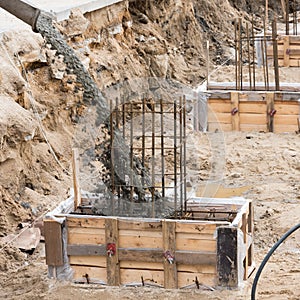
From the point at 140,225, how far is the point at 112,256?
0.46m

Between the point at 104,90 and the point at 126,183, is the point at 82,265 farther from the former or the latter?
the point at 104,90

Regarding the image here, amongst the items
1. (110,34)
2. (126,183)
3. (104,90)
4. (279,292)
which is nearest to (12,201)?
(126,183)

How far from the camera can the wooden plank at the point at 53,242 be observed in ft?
27.7

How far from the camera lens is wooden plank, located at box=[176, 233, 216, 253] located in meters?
8.15

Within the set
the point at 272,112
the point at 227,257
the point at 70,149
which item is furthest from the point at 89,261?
the point at 272,112

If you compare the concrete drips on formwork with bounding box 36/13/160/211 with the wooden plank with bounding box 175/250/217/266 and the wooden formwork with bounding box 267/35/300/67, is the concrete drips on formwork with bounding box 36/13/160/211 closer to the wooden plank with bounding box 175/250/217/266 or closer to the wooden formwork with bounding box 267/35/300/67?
the wooden plank with bounding box 175/250/217/266

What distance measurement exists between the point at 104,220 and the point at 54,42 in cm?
383

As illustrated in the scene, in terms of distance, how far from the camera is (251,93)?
14.5m

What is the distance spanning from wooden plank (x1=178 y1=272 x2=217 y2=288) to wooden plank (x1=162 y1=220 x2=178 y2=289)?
2.4 inches

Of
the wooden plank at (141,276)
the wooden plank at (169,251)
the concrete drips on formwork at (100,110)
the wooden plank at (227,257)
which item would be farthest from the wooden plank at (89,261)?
the wooden plank at (227,257)

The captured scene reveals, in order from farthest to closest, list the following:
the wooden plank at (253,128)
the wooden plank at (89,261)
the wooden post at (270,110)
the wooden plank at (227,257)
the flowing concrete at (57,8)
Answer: the wooden plank at (253,128), the wooden post at (270,110), the flowing concrete at (57,8), the wooden plank at (89,261), the wooden plank at (227,257)

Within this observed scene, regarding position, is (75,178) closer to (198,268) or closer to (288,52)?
(198,268)

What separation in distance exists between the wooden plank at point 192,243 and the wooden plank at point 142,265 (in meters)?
0.28

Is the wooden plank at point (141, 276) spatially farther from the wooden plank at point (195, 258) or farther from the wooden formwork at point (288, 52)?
the wooden formwork at point (288, 52)
